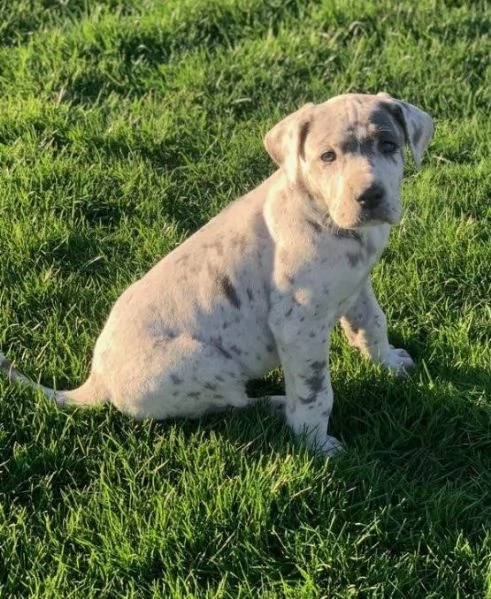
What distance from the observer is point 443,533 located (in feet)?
10.7

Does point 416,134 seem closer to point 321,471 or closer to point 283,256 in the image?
point 283,256

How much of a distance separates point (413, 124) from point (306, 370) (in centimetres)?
107

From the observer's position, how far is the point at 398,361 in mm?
3971

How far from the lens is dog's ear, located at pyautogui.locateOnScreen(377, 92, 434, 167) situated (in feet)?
10.7

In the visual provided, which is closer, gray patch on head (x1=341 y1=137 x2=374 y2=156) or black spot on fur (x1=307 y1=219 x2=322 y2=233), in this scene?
gray patch on head (x1=341 y1=137 x2=374 y2=156)

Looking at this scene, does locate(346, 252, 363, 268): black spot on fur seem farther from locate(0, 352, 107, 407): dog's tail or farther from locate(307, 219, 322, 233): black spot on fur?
locate(0, 352, 107, 407): dog's tail

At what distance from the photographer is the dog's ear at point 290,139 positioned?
324cm

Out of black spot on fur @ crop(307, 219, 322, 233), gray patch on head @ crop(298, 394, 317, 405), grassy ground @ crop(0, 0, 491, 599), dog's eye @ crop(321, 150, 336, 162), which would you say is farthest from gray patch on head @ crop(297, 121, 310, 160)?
grassy ground @ crop(0, 0, 491, 599)

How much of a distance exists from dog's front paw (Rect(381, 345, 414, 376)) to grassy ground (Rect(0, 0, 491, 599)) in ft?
0.20

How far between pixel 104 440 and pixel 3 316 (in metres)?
1.02

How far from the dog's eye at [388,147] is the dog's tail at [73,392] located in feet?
5.19

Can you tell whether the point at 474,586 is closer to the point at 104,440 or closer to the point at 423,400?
the point at 423,400

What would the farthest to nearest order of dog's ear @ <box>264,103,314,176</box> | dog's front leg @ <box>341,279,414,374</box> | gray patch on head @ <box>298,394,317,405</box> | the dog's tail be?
1. dog's front leg @ <box>341,279,414,374</box>
2. the dog's tail
3. gray patch on head @ <box>298,394,317,405</box>
4. dog's ear @ <box>264,103,314,176</box>

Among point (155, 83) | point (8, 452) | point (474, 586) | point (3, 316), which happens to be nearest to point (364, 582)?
point (474, 586)
